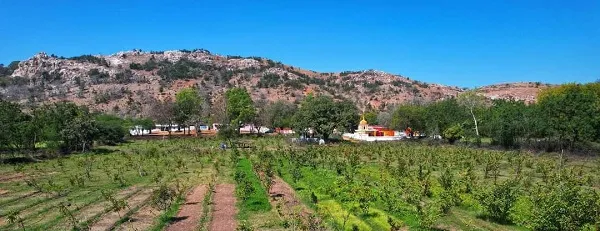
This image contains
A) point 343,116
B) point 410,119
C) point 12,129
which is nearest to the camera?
point 12,129

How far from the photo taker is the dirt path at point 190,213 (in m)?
16.6

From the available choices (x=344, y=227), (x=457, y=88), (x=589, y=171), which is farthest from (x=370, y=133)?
(x=457, y=88)

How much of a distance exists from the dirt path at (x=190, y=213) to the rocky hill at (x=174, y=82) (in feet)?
293

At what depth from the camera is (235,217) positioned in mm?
18078

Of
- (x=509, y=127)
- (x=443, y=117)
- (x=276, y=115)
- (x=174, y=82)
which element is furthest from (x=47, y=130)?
(x=174, y=82)

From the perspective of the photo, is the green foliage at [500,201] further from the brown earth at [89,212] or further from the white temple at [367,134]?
the white temple at [367,134]

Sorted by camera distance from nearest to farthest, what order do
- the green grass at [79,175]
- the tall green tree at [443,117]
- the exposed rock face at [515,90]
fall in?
the green grass at [79,175] → the tall green tree at [443,117] → the exposed rock face at [515,90]

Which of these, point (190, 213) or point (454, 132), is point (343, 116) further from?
point (190, 213)

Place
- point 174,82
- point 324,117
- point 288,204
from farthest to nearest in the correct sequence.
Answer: point 174,82, point 324,117, point 288,204

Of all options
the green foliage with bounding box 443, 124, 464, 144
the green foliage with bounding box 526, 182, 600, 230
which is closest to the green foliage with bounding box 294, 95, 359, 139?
the green foliage with bounding box 443, 124, 464, 144

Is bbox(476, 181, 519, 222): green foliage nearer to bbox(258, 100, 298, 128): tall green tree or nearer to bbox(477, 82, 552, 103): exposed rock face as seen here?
bbox(258, 100, 298, 128): tall green tree

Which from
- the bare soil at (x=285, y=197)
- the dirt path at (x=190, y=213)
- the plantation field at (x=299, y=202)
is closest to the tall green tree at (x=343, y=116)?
the plantation field at (x=299, y=202)

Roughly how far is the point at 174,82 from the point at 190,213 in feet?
397

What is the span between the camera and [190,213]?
18859 mm
